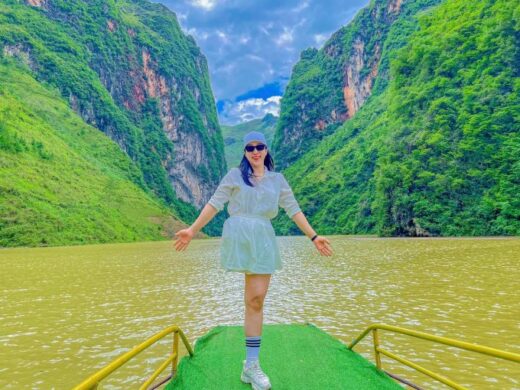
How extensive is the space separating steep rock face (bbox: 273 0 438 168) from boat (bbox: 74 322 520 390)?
155 metres

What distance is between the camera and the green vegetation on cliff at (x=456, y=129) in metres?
48.5

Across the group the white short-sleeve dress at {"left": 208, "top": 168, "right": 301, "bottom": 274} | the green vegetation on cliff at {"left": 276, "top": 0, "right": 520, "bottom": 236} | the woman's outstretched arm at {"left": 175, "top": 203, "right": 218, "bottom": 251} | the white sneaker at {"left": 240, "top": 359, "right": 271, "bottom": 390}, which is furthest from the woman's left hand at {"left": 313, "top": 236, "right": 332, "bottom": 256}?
the green vegetation on cliff at {"left": 276, "top": 0, "right": 520, "bottom": 236}

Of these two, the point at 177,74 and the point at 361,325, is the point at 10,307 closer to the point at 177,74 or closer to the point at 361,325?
the point at 361,325

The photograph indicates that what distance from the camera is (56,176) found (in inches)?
2719

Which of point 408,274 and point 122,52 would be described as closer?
point 408,274

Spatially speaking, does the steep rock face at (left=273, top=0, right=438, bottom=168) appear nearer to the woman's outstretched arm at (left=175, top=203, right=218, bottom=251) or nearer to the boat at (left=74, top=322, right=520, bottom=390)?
the boat at (left=74, top=322, right=520, bottom=390)

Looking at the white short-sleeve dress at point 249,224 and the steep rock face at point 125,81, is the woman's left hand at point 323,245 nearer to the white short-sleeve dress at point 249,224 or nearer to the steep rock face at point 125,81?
the white short-sleeve dress at point 249,224

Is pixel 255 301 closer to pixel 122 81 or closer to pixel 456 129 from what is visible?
pixel 456 129

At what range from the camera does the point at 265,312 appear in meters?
10.6

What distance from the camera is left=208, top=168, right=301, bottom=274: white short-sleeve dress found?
12.4 feet

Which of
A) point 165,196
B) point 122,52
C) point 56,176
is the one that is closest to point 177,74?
point 122,52

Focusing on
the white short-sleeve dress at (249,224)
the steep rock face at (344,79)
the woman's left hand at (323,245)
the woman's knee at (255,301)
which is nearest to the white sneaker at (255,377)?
the woman's knee at (255,301)

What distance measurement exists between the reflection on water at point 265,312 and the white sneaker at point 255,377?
9.19 ft

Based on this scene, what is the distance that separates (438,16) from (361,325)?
80.4 meters
